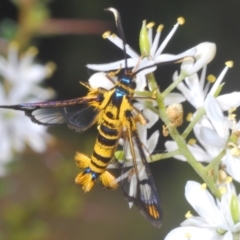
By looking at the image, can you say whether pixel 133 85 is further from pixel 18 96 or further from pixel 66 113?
pixel 18 96

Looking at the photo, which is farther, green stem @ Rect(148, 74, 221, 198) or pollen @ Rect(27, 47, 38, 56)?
pollen @ Rect(27, 47, 38, 56)

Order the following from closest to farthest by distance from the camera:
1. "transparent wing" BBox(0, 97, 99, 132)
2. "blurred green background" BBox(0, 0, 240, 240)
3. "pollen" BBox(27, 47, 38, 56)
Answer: "transparent wing" BBox(0, 97, 99, 132), "pollen" BBox(27, 47, 38, 56), "blurred green background" BBox(0, 0, 240, 240)

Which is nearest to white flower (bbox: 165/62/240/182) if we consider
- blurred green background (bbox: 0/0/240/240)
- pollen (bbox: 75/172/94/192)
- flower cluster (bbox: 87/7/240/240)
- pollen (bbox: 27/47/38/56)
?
flower cluster (bbox: 87/7/240/240)

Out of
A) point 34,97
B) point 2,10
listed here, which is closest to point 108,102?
point 34,97

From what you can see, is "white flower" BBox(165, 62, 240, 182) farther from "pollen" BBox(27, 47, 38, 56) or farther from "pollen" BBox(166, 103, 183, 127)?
"pollen" BBox(27, 47, 38, 56)

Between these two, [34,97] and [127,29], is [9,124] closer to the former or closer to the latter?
[34,97]
